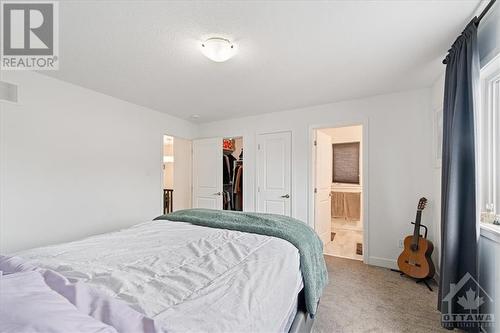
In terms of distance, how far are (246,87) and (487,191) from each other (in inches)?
100.0

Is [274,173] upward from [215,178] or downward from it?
upward

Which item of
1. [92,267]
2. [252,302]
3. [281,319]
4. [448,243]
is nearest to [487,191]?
[448,243]

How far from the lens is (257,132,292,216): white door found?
13.3 feet

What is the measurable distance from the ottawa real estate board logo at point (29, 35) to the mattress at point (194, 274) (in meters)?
1.64

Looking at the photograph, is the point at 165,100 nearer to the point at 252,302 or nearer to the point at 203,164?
the point at 203,164

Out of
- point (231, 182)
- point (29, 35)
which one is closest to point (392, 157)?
point (231, 182)

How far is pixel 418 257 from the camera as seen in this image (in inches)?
107

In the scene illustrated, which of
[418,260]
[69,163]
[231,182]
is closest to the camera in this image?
[418,260]

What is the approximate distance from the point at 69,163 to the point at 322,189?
3.73 meters

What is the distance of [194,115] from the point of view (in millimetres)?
4410

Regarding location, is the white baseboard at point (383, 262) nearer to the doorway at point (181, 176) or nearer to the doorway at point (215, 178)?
the doorway at point (215, 178)

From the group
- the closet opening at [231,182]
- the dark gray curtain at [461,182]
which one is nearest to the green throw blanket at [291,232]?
the dark gray curtain at [461,182]

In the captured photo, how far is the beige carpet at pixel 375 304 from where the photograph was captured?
77.5 inches

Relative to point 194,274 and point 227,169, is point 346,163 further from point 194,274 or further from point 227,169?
point 194,274
